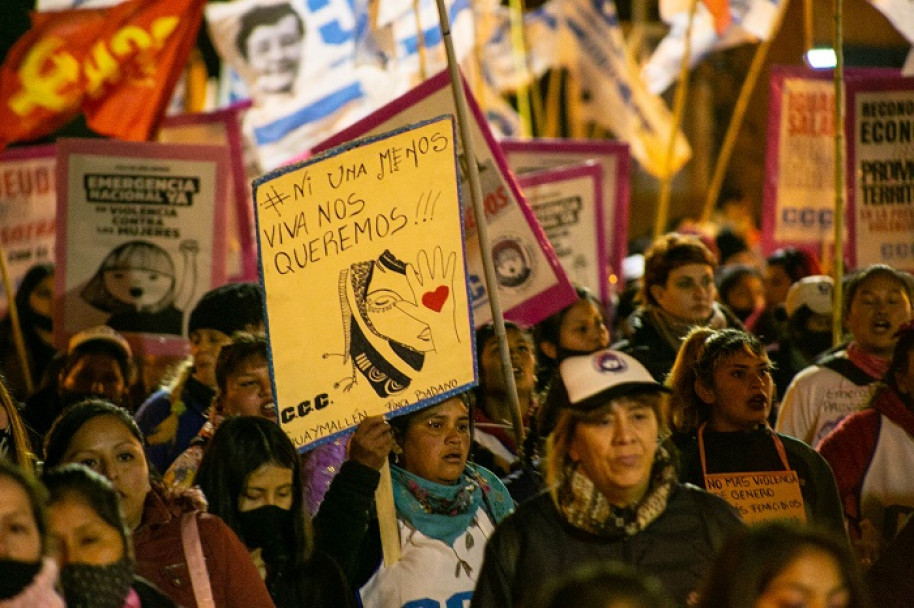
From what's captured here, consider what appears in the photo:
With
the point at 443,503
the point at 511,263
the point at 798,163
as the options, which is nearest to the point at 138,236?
the point at 511,263

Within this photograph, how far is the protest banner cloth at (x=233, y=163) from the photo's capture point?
9.24 meters

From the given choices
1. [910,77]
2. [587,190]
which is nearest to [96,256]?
[587,190]

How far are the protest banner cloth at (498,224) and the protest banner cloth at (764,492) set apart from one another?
154 centimetres

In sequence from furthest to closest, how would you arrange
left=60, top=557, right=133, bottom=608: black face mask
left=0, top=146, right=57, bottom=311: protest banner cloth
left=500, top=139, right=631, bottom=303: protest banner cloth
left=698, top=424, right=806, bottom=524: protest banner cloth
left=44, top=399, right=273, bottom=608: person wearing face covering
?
1. left=500, top=139, right=631, bottom=303: protest banner cloth
2. left=0, top=146, right=57, bottom=311: protest banner cloth
3. left=698, top=424, right=806, bottom=524: protest banner cloth
4. left=44, top=399, right=273, bottom=608: person wearing face covering
5. left=60, top=557, right=133, bottom=608: black face mask

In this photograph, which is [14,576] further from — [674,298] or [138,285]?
[138,285]

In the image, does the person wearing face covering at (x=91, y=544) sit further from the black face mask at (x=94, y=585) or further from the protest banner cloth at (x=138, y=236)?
the protest banner cloth at (x=138, y=236)

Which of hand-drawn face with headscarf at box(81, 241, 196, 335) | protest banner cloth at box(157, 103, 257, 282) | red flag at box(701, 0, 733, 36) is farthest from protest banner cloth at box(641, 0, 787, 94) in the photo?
hand-drawn face with headscarf at box(81, 241, 196, 335)

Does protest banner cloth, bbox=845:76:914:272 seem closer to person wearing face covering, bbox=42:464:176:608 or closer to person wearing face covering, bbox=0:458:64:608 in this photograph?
person wearing face covering, bbox=42:464:176:608

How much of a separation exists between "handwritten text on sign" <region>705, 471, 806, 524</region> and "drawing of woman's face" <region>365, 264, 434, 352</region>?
1.04 m

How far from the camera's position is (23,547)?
3102 mm

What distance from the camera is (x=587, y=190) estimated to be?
9.20 metres

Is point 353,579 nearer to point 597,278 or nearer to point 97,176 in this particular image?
point 97,176

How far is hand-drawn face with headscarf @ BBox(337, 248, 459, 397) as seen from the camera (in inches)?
183

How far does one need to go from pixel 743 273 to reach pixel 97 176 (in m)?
4.26
